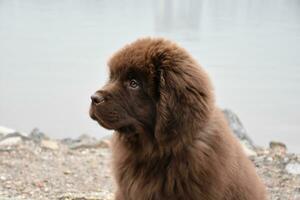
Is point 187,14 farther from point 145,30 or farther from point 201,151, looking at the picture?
point 201,151

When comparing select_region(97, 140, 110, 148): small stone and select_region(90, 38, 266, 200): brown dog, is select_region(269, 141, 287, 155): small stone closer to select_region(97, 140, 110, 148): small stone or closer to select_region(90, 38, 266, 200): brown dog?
select_region(97, 140, 110, 148): small stone

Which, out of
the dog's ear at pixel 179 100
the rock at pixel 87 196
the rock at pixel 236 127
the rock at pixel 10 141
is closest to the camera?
the dog's ear at pixel 179 100

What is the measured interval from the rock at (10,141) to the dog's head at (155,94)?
368 centimetres

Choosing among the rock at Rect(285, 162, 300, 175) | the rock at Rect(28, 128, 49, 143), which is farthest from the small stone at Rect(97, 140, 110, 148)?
the rock at Rect(285, 162, 300, 175)

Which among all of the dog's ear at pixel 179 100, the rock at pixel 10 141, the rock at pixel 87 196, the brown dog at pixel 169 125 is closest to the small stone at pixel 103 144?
the rock at pixel 10 141

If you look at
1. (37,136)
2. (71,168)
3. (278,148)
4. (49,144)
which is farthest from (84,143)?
(278,148)

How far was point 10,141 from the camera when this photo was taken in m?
6.98

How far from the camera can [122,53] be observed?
3559 mm

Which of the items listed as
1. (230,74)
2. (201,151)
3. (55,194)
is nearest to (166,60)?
(201,151)

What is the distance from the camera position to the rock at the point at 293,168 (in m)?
6.19

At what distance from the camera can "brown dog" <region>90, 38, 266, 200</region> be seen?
3408 millimetres

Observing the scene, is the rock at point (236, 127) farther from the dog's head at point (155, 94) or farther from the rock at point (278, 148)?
the dog's head at point (155, 94)

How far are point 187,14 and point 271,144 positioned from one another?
14856 millimetres

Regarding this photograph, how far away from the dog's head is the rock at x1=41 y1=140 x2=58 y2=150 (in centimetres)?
367
